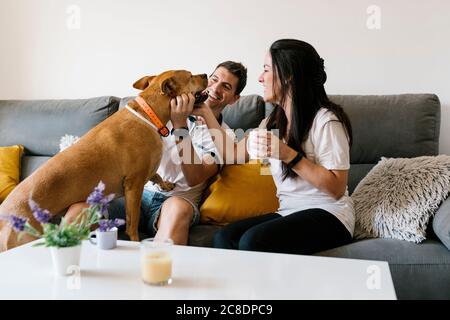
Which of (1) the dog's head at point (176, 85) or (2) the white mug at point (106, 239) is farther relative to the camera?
(1) the dog's head at point (176, 85)

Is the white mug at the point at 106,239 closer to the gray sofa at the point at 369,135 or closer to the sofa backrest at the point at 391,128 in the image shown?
the gray sofa at the point at 369,135

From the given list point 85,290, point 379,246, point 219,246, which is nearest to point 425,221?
point 379,246

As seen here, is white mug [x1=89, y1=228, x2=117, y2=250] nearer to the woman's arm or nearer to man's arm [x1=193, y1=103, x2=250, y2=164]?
the woman's arm

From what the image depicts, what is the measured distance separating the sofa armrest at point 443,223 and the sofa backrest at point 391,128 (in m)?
0.54

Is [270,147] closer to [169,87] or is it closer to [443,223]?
[169,87]

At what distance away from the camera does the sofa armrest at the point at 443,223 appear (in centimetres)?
170

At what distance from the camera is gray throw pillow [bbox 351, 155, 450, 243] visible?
1.81m

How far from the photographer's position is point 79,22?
10.0 feet

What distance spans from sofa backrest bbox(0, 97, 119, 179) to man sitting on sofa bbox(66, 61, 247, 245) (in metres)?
0.66

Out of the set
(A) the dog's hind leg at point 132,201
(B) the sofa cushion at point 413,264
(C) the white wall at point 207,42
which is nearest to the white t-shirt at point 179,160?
(A) the dog's hind leg at point 132,201

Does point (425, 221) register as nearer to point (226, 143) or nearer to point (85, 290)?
point (226, 143)

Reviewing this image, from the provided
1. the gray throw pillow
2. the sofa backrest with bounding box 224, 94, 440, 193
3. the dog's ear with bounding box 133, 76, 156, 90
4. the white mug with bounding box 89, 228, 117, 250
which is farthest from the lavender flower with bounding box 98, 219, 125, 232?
the sofa backrest with bounding box 224, 94, 440, 193

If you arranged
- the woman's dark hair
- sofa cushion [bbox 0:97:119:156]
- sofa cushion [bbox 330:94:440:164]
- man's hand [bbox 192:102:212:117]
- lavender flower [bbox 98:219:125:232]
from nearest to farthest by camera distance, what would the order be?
lavender flower [bbox 98:219:125:232], the woman's dark hair, man's hand [bbox 192:102:212:117], sofa cushion [bbox 330:94:440:164], sofa cushion [bbox 0:97:119:156]
